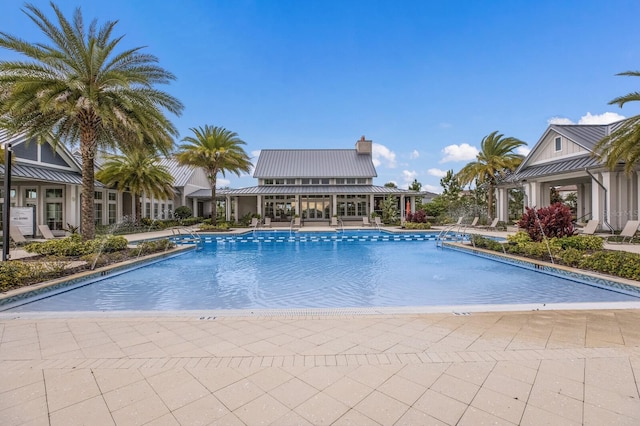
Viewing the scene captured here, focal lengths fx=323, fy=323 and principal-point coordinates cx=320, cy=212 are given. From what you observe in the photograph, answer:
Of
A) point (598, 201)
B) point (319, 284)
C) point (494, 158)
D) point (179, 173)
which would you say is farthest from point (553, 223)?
point (179, 173)

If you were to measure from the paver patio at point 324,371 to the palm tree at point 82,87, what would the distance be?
8408 mm

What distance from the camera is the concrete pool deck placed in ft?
7.79

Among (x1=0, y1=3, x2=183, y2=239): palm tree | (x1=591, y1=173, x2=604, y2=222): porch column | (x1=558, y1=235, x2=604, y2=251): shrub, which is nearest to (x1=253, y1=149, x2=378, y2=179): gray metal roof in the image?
(x1=591, y1=173, x2=604, y2=222): porch column

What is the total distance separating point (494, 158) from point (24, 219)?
95.6ft

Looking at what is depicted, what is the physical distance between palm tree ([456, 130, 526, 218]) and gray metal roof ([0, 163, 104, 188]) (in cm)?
2699

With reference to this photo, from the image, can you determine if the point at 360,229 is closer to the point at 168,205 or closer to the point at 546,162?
the point at 546,162

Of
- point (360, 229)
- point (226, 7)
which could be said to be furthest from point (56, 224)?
point (360, 229)

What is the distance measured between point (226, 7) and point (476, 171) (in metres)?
20.2

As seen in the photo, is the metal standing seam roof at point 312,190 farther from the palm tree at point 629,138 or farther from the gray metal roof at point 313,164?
the palm tree at point 629,138

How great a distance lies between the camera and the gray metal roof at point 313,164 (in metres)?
30.7

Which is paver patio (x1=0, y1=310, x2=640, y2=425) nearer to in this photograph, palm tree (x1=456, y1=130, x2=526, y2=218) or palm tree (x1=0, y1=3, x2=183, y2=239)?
palm tree (x1=0, y1=3, x2=183, y2=239)

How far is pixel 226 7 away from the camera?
51.8ft

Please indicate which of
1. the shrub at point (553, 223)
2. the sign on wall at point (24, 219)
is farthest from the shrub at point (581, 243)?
the sign on wall at point (24, 219)

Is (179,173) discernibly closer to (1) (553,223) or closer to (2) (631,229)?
(1) (553,223)
